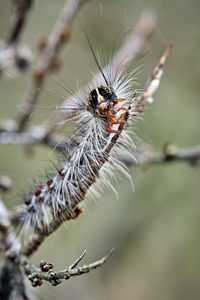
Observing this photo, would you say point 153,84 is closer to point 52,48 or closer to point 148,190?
point 52,48

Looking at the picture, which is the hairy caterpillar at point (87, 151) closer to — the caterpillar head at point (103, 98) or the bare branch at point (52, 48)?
the caterpillar head at point (103, 98)

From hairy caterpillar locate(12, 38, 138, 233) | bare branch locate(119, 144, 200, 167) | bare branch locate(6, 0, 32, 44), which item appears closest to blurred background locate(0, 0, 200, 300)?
bare branch locate(6, 0, 32, 44)

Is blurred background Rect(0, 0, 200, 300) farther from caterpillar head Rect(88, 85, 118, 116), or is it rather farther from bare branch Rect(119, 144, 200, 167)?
caterpillar head Rect(88, 85, 118, 116)

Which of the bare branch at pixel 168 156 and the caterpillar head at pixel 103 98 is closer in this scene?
the caterpillar head at pixel 103 98

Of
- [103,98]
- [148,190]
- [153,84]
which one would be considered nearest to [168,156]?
[153,84]

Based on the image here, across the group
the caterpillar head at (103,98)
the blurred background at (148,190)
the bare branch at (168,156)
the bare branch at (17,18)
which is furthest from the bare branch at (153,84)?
the blurred background at (148,190)

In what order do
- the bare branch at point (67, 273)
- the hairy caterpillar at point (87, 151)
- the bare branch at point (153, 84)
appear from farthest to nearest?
the bare branch at point (153, 84) < the hairy caterpillar at point (87, 151) < the bare branch at point (67, 273)

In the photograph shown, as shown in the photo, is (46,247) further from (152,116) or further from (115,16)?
(115,16)
